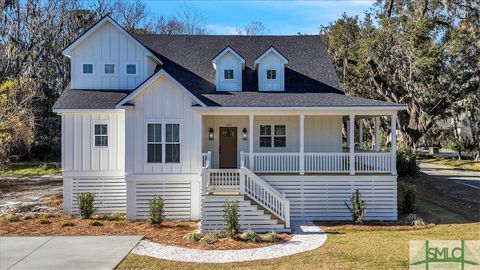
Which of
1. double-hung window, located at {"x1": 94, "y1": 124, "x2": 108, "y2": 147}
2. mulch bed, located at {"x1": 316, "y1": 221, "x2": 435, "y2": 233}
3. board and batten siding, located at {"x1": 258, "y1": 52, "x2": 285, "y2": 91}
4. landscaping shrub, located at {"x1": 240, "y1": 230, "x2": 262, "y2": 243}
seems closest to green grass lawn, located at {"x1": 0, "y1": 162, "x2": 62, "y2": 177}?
double-hung window, located at {"x1": 94, "y1": 124, "x2": 108, "y2": 147}

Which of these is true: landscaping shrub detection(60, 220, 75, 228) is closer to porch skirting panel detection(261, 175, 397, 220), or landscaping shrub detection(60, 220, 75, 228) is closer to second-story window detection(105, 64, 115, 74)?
second-story window detection(105, 64, 115, 74)

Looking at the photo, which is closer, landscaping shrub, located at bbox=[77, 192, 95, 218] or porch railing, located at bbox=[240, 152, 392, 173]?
landscaping shrub, located at bbox=[77, 192, 95, 218]

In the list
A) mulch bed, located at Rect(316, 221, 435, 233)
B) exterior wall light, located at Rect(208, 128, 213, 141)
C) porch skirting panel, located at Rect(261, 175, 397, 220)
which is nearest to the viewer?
mulch bed, located at Rect(316, 221, 435, 233)

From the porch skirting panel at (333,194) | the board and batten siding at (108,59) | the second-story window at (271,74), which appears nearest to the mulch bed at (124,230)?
the porch skirting panel at (333,194)

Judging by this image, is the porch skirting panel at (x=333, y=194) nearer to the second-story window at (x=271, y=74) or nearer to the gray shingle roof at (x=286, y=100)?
the gray shingle roof at (x=286, y=100)

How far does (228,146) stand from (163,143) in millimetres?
3481

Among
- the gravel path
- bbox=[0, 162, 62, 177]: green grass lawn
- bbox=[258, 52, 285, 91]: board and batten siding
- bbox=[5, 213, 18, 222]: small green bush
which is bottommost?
the gravel path

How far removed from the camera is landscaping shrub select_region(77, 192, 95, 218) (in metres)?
15.1

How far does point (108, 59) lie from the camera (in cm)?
1705

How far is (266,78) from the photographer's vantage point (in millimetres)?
17719

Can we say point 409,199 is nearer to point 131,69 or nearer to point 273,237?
point 273,237

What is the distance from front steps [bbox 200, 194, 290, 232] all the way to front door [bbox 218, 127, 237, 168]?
411 centimetres

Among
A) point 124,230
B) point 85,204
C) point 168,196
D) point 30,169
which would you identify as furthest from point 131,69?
point 30,169

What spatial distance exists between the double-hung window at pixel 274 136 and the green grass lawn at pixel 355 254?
537 centimetres
